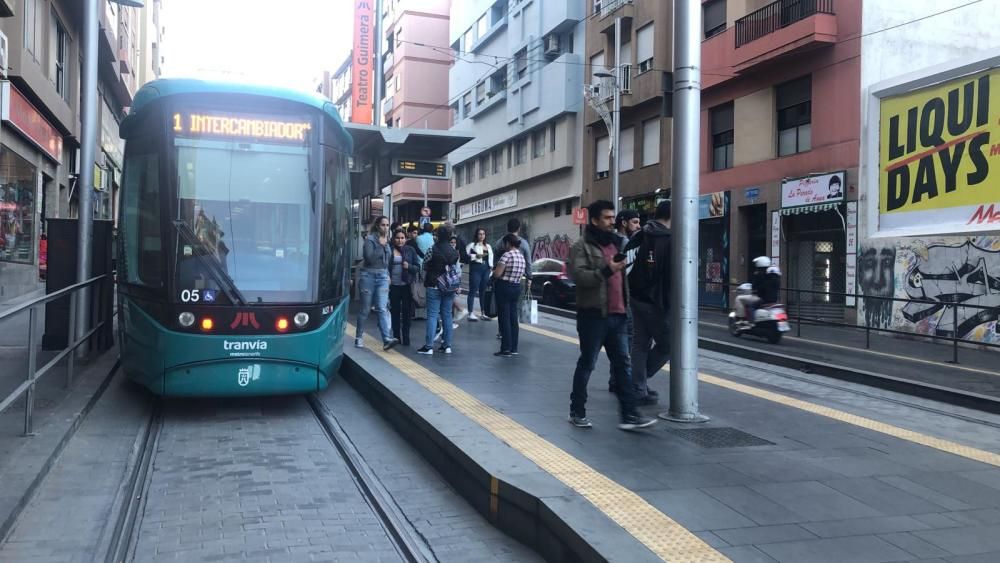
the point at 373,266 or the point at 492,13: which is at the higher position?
the point at 492,13

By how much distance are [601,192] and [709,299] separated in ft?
26.6

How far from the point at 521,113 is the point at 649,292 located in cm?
3073

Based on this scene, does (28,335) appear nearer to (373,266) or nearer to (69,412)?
(69,412)

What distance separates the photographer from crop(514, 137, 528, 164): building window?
37.9m

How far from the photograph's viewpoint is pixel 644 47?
2762 cm

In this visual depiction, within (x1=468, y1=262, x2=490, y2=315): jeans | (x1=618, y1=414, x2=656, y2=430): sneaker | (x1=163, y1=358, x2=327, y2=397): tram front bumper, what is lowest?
(x1=618, y1=414, x2=656, y2=430): sneaker

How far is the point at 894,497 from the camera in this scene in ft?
15.2

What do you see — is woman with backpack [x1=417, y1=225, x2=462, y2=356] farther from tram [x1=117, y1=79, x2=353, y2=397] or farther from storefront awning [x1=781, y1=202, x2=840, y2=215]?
storefront awning [x1=781, y1=202, x2=840, y2=215]

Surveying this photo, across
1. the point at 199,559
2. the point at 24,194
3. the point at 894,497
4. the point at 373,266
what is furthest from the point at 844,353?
the point at 24,194

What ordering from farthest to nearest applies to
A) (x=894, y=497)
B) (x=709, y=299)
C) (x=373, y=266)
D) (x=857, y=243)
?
(x=709, y=299) → (x=857, y=243) → (x=373, y=266) → (x=894, y=497)

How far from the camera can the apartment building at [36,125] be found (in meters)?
16.3

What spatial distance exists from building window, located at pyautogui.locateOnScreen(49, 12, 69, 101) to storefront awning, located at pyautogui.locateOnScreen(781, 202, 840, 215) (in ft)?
61.2

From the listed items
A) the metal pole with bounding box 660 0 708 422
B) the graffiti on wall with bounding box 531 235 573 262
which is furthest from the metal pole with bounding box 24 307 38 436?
the graffiti on wall with bounding box 531 235 573 262

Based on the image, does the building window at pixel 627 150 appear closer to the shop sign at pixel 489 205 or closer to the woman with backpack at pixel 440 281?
the shop sign at pixel 489 205
